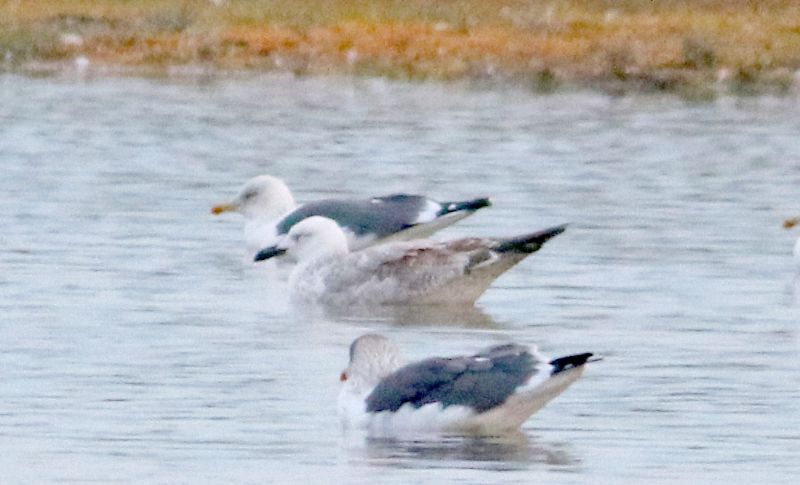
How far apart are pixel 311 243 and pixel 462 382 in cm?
475

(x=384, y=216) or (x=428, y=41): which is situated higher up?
(x=384, y=216)

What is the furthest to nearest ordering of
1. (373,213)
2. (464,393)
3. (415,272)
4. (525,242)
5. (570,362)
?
(373,213)
(415,272)
(525,242)
(464,393)
(570,362)

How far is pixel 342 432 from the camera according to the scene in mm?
11266

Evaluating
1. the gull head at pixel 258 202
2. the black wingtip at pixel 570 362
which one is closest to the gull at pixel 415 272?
the gull head at pixel 258 202

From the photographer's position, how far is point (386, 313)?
49.9 ft

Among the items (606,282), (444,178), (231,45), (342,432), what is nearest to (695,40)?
(231,45)

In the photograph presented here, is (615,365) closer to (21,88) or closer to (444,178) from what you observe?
(444,178)

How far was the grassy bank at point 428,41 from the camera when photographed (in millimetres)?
33188

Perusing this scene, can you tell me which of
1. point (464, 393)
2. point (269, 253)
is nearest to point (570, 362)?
point (464, 393)

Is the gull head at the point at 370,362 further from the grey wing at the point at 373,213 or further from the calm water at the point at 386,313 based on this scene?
the grey wing at the point at 373,213

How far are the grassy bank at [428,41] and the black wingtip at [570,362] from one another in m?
21.2

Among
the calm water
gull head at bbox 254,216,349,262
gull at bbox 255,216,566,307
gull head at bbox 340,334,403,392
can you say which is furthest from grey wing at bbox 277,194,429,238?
gull head at bbox 340,334,403,392

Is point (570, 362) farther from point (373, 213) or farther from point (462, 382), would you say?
point (373, 213)

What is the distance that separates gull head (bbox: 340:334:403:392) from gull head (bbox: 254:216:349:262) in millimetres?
4117
